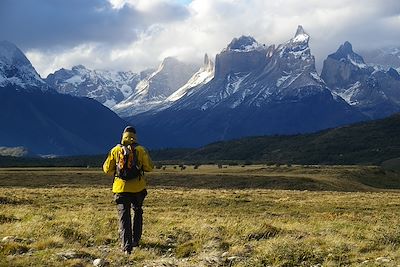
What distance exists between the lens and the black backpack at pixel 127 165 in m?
15.5

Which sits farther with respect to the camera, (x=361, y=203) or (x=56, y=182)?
(x=56, y=182)

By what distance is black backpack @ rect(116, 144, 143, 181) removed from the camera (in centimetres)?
1548

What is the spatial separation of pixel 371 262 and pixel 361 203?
28.5m

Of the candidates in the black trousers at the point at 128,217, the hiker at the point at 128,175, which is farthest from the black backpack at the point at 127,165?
the black trousers at the point at 128,217

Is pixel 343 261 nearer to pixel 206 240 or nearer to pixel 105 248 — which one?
pixel 206 240

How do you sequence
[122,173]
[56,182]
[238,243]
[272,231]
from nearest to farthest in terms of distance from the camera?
[122,173] → [238,243] → [272,231] → [56,182]

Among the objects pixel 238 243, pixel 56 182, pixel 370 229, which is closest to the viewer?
pixel 238 243

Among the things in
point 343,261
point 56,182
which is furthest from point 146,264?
point 56,182

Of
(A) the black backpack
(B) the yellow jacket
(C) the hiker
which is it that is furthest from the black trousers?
(A) the black backpack

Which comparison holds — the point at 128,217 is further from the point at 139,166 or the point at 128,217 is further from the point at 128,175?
the point at 139,166

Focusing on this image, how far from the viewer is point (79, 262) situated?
13695mm

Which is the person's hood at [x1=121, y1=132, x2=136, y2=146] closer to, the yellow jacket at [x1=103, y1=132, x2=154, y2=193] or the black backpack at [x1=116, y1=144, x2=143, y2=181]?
the yellow jacket at [x1=103, y1=132, x2=154, y2=193]

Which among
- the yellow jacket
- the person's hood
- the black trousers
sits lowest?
the black trousers

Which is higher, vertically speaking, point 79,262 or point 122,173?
point 122,173
